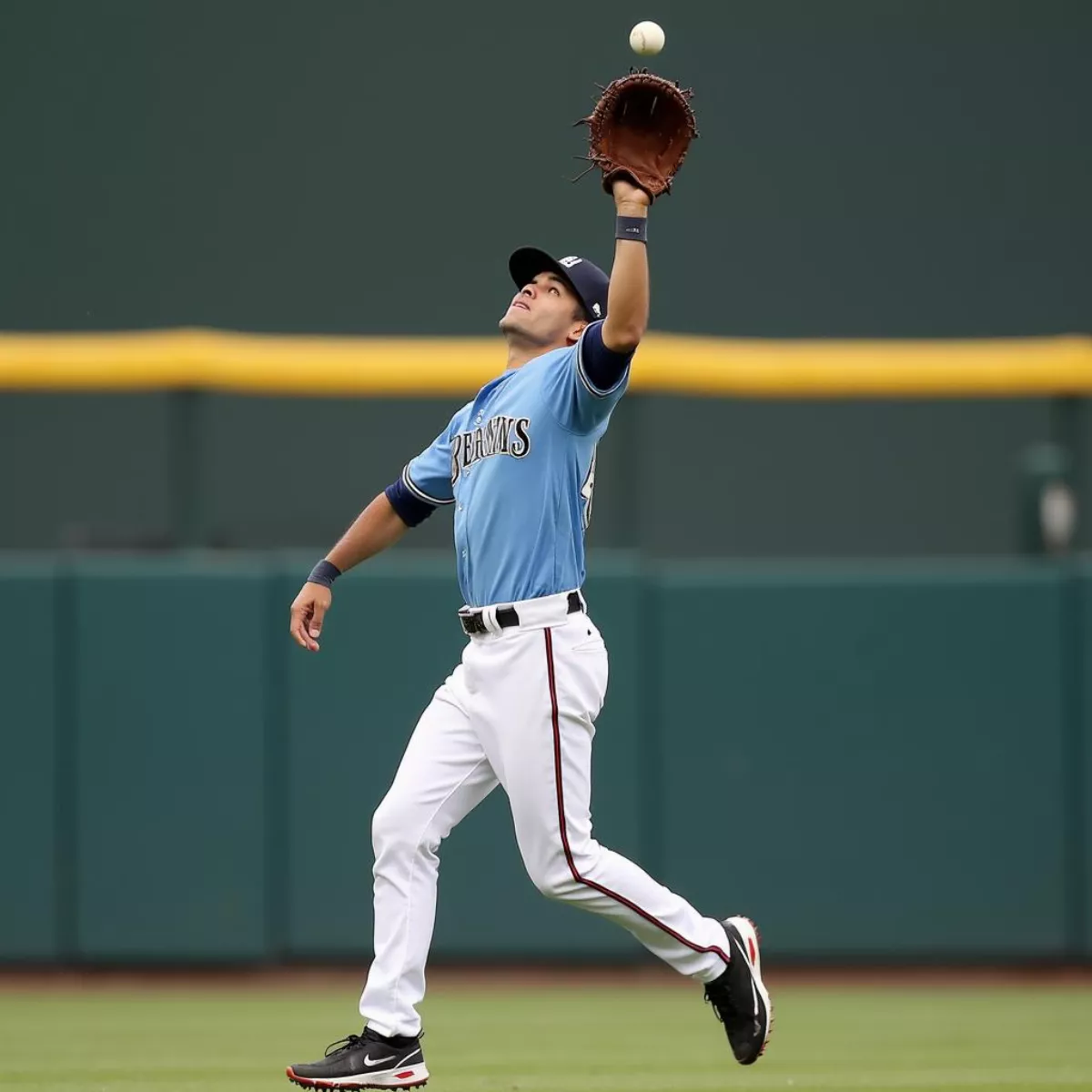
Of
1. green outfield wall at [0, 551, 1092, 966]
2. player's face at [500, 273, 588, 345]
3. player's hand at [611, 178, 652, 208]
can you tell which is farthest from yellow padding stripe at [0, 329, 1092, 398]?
player's hand at [611, 178, 652, 208]

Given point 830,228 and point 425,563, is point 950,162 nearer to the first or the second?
point 830,228

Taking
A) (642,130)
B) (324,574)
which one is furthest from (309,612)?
(642,130)

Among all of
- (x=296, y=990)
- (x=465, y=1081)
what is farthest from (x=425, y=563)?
(x=465, y=1081)

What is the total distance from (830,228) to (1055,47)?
4.66 ft

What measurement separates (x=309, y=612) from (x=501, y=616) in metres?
0.55

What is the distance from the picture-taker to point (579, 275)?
13.5 ft

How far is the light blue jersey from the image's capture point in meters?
3.91

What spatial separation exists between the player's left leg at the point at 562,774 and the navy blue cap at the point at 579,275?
70 cm

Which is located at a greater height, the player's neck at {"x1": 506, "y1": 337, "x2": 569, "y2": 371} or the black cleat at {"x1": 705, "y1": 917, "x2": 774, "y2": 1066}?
the player's neck at {"x1": 506, "y1": 337, "x2": 569, "y2": 371}

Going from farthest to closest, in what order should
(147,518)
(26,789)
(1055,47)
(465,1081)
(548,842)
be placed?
(1055,47) < (147,518) < (26,789) < (465,1081) < (548,842)

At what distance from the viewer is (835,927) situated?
625 cm

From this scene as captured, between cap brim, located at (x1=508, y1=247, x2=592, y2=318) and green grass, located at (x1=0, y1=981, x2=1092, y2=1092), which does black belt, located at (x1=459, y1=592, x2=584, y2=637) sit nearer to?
cap brim, located at (x1=508, y1=247, x2=592, y2=318)

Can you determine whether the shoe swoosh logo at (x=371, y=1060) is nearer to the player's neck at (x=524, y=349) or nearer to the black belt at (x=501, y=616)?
the black belt at (x=501, y=616)

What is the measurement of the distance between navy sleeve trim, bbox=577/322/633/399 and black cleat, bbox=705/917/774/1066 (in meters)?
1.23
